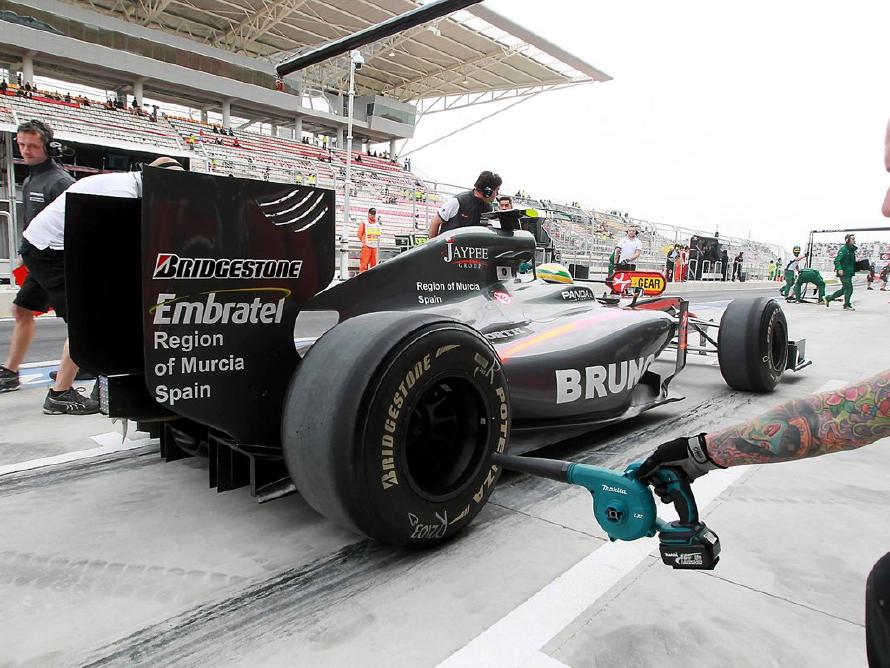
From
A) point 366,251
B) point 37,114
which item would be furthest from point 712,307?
point 37,114

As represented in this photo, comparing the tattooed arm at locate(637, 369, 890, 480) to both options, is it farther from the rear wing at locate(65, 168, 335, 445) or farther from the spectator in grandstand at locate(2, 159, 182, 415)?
the spectator in grandstand at locate(2, 159, 182, 415)

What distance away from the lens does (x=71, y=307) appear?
2229mm

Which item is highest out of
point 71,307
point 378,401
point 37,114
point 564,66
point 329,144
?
point 564,66

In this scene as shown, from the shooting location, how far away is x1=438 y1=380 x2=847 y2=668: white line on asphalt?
1.60m

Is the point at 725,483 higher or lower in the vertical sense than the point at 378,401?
lower

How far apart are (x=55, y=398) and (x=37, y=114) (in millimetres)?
23456

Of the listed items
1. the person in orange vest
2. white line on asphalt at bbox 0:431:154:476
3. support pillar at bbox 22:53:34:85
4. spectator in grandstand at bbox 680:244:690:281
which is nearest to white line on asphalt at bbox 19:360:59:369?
white line on asphalt at bbox 0:431:154:476

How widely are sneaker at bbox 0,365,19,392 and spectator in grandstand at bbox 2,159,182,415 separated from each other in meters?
0.58

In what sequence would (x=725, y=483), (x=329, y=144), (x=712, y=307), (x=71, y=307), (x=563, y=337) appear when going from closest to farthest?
1. (x=71, y=307)
2. (x=725, y=483)
3. (x=563, y=337)
4. (x=712, y=307)
5. (x=329, y=144)

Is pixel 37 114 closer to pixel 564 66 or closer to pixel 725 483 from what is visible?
pixel 725 483

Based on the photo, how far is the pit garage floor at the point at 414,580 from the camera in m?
1.64

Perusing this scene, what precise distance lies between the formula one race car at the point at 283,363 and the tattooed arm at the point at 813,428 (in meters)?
1.05

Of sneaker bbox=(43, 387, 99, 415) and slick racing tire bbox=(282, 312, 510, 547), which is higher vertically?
slick racing tire bbox=(282, 312, 510, 547)

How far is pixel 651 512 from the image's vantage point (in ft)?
4.65
